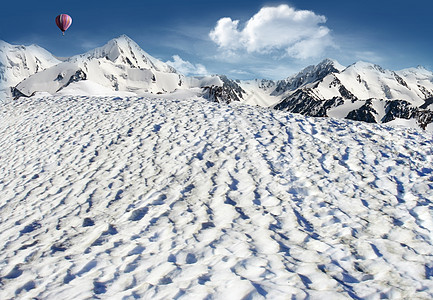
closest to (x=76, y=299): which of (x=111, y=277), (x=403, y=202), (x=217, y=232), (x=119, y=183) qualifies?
(x=111, y=277)

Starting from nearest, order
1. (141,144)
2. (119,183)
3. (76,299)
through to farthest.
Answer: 1. (76,299)
2. (119,183)
3. (141,144)

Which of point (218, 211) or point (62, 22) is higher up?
point (62, 22)

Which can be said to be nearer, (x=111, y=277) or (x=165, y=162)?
(x=111, y=277)

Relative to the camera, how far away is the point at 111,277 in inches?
168

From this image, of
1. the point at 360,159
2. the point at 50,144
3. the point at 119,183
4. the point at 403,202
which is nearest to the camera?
the point at 403,202

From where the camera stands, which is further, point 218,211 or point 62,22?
point 62,22

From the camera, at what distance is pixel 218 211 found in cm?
618

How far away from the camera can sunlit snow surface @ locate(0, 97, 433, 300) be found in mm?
4152

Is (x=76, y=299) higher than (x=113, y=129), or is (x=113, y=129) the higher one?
(x=113, y=129)

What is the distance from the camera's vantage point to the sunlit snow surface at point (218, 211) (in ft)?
13.6

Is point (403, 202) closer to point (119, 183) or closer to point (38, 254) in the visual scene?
point (119, 183)

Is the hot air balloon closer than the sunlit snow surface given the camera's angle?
No

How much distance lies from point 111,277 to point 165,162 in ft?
15.2

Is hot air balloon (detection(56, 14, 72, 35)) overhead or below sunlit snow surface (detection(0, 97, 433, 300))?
overhead
